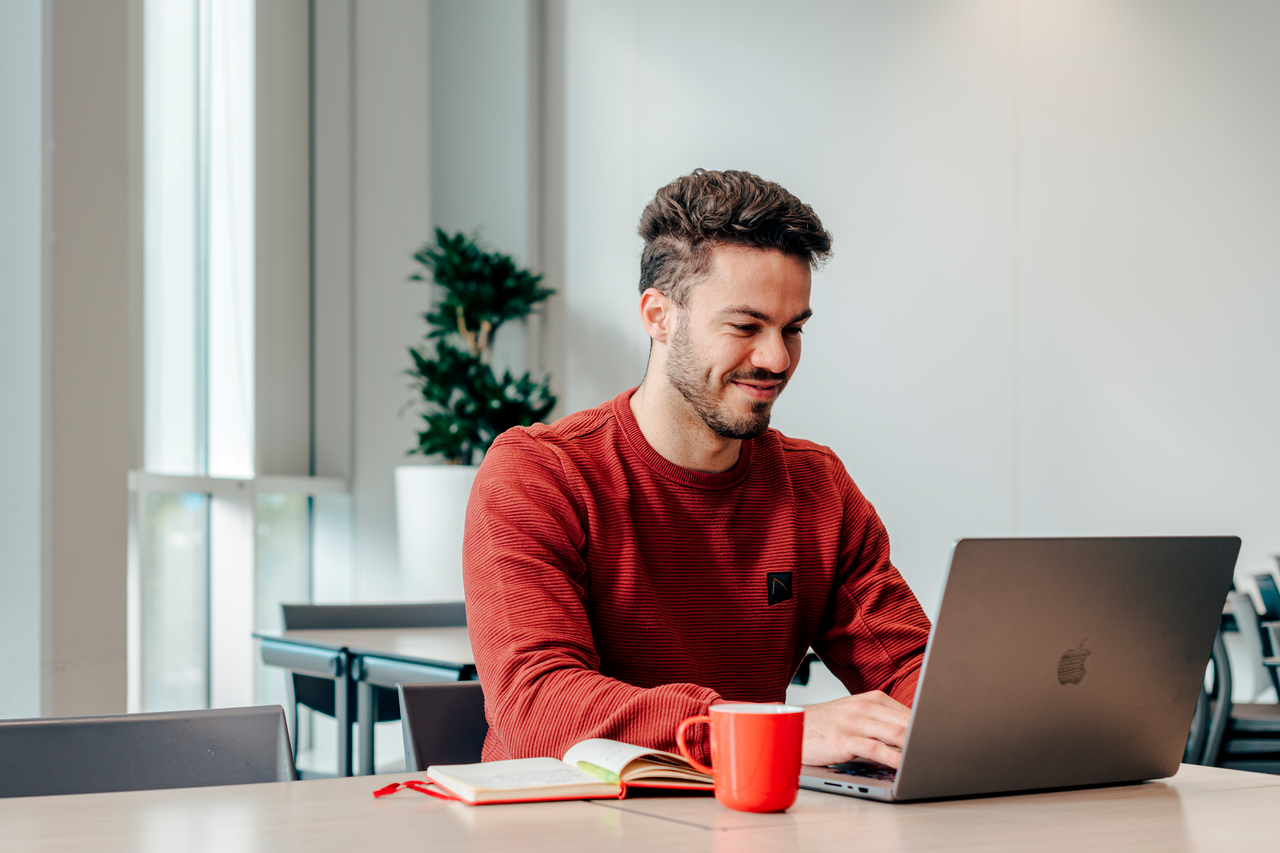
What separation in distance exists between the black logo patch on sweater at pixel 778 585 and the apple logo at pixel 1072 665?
535mm

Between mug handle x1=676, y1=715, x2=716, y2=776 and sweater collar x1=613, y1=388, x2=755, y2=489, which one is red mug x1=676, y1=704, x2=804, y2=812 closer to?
mug handle x1=676, y1=715, x2=716, y2=776

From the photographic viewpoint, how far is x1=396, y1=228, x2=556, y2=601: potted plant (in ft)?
15.6

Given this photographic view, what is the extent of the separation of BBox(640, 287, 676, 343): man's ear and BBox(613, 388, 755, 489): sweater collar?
115 mm

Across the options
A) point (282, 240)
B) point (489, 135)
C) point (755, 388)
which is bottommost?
point (755, 388)

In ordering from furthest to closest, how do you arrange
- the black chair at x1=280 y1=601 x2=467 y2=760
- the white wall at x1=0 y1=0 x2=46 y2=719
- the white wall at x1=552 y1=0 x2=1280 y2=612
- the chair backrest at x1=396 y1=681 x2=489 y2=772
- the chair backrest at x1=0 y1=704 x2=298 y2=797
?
the white wall at x1=552 y1=0 x2=1280 y2=612, the black chair at x1=280 y1=601 x2=467 y2=760, the white wall at x1=0 y1=0 x2=46 y2=719, the chair backrest at x1=396 y1=681 x2=489 y2=772, the chair backrest at x1=0 y1=704 x2=298 y2=797

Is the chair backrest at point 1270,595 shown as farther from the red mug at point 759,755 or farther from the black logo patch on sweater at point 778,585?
the red mug at point 759,755

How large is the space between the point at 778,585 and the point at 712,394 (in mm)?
274

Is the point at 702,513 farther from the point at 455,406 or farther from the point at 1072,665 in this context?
the point at 455,406

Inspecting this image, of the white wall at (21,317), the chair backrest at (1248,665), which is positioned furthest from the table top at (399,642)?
the chair backrest at (1248,665)

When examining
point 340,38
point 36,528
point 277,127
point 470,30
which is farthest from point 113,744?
point 470,30

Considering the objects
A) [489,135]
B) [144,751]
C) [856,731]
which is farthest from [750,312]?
[489,135]

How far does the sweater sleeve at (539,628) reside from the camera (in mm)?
1165

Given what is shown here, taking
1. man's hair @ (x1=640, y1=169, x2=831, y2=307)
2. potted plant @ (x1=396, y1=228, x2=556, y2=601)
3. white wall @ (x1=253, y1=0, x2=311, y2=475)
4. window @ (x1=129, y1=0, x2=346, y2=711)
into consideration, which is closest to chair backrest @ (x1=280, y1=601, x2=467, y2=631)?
window @ (x1=129, y1=0, x2=346, y2=711)

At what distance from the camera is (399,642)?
9.52ft
